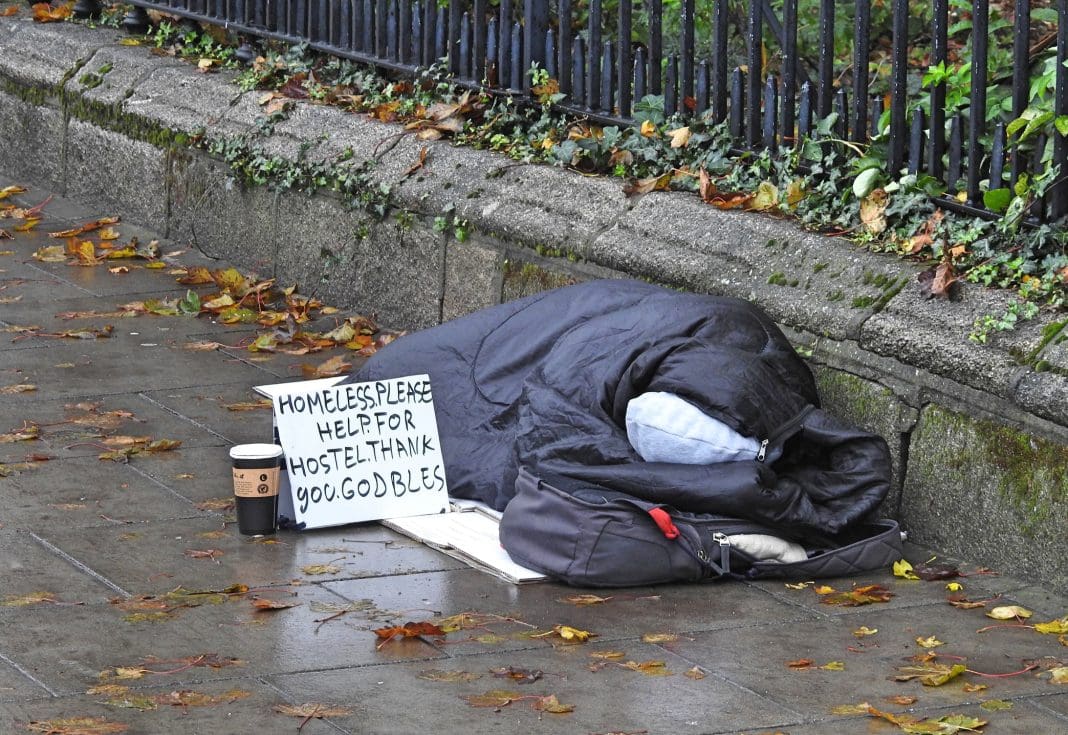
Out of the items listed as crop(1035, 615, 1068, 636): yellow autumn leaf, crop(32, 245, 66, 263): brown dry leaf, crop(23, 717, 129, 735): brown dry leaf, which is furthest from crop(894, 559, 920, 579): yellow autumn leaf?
crop(32, 245, 66, 263): brown dry leaf

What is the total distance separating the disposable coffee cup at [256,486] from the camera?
475 centimetres

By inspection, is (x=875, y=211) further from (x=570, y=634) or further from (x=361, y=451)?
(x=570, y=634)

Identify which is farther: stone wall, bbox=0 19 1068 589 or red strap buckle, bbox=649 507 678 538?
stone wall, bbox=0 19 1068 589

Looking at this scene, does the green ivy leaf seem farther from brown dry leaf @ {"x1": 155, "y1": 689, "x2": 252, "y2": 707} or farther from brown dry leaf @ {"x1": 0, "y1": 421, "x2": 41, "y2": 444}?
brown dry leaf @ {"x1": 0, "y1": 421, "x2": 41, "y2": 444}

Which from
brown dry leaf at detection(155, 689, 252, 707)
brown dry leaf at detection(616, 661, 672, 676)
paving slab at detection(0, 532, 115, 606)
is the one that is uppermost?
brown dry leaf at detection(155, 689, 252, 707)

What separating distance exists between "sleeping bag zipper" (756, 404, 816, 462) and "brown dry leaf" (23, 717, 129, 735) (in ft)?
6.12

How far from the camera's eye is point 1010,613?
433cm

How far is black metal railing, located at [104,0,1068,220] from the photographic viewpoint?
5.04 meters

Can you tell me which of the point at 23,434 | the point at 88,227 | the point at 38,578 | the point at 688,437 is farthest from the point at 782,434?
the point at 88,227

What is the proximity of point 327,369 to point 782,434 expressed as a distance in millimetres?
2233

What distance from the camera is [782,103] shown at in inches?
223

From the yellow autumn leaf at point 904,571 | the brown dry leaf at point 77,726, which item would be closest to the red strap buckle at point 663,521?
the yellow autumn leaf at point 904,571

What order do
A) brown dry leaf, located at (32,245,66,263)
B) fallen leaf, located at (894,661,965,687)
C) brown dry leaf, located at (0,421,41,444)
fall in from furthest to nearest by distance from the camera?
1. brown dry leaf, located at (32,245,66,263)
2. brown dry leaf, located at (0,421,41,444)
3. fallen leaf, located at (894,661,965,687)

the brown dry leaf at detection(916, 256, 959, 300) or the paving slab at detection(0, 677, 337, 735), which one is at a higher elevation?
the brown dry leaf at detection(916, 256, 959, 300)
